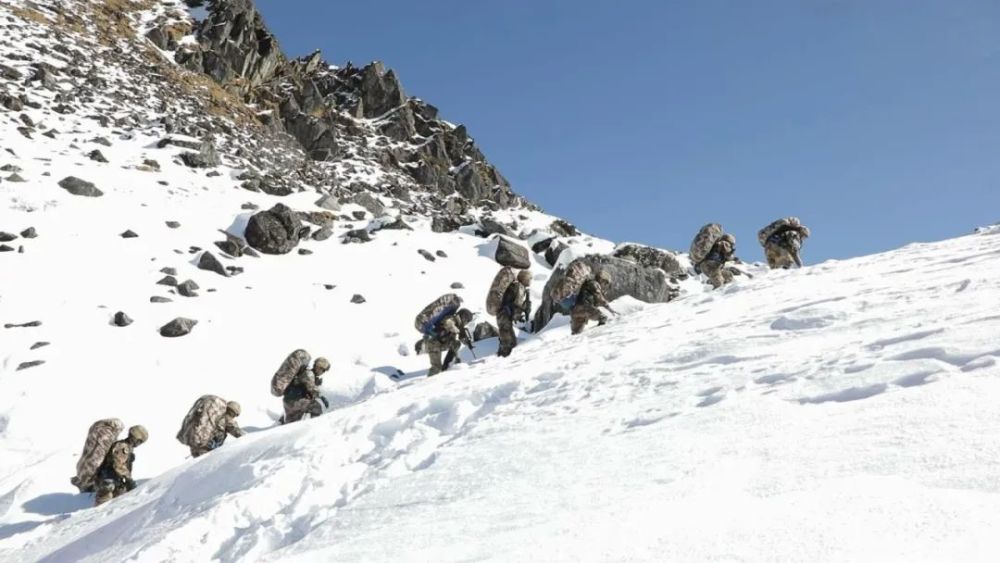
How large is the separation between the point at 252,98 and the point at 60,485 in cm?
5016

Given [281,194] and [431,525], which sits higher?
[281,194]

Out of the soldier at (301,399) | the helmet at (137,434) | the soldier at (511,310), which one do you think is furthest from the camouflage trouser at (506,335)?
the helmet at (137,434)

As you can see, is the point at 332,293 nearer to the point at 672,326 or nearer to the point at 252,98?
the point at 672,326

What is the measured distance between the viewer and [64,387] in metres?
14.8

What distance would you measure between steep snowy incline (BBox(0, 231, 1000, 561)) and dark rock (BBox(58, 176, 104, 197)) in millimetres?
18219

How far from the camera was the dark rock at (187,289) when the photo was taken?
19936 mm

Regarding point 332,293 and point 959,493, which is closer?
point 959,493

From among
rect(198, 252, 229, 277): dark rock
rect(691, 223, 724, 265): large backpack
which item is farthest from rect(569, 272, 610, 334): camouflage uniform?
rect(198, 252, 229, 277): dark rock

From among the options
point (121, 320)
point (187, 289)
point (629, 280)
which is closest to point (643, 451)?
point (629, 280)

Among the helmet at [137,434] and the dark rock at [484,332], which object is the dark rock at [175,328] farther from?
the dark rock at [484,332]

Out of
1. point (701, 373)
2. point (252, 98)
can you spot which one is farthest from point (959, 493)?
point (252, 98)

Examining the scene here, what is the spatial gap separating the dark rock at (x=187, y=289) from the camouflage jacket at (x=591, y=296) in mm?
12819

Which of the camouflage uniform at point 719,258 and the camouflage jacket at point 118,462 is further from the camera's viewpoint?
the camouflage uniform at point 719,258

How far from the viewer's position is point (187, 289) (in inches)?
787
